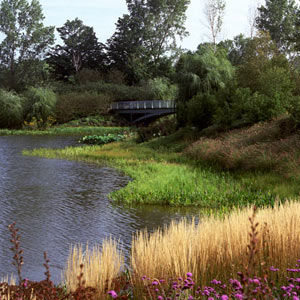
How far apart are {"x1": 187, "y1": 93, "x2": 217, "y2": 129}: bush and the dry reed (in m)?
17.5

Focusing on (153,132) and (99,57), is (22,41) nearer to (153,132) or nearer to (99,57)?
(99,57)

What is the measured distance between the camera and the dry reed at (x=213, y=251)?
5.00 metres

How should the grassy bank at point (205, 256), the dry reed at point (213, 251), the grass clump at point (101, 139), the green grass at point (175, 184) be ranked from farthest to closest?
the grass clump at point (101, 139) → the green grass at point (175, 184) → the dry reed at point (213, 251) → the grassy bank at point (205, 256)

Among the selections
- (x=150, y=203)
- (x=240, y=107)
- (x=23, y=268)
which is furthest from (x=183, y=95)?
(x=23, y=268)

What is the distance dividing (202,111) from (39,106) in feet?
73.7

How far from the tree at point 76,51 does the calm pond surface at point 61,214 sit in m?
48.8

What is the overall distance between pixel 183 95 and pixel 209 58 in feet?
9.33

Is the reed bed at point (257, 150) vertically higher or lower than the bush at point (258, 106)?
lower

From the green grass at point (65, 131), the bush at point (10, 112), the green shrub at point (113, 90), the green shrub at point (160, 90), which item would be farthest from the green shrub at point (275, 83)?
the green shrub at point (113, 90)

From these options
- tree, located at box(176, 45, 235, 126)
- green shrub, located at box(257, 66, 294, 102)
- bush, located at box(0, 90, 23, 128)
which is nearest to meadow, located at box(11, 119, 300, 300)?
green shrub, located at box(257, 66, 294, 102)

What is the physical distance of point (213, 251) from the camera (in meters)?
5.39

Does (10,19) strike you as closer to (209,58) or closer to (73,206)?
(209,58)

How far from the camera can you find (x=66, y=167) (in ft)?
59.8

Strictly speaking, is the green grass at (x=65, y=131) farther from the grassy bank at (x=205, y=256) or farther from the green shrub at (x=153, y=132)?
the grassy bank at (x=205, y=256)
